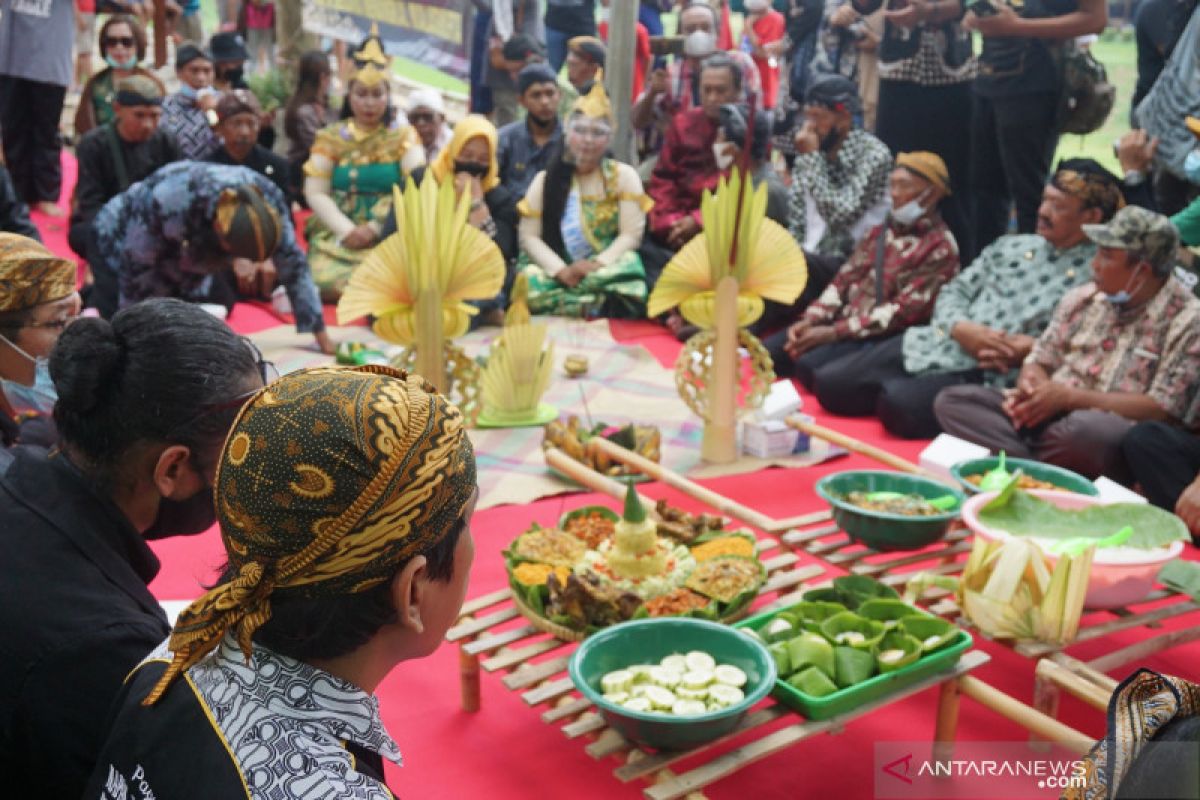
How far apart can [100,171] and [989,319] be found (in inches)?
151

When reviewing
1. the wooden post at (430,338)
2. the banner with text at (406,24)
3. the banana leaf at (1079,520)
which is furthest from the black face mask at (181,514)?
the banner with text at (406,24)

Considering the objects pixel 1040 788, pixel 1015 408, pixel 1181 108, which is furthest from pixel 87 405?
pixel 1181 108

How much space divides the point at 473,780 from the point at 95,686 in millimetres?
941

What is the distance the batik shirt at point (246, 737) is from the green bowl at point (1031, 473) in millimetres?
2090

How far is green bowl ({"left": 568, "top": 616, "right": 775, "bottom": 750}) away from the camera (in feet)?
5.98

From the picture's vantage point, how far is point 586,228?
5.66 m

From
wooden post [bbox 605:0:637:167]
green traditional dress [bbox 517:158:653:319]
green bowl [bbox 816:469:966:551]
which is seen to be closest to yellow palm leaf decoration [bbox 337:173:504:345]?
green bowl [bbox 816:469:966:551]

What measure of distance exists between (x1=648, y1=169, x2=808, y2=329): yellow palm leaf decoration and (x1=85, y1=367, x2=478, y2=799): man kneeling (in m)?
2.56

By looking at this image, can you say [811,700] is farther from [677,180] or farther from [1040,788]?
[677,180]

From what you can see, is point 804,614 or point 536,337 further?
point 536,337

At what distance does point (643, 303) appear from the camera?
561 cm

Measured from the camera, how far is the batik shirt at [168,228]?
3.95 m

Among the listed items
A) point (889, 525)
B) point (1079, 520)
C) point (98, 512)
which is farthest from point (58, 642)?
point (1079, 520)

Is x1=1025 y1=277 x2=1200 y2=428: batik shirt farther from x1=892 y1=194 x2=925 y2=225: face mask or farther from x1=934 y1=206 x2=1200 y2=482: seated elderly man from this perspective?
x1=892 y1=194 x2=925 y2=225: face mask
